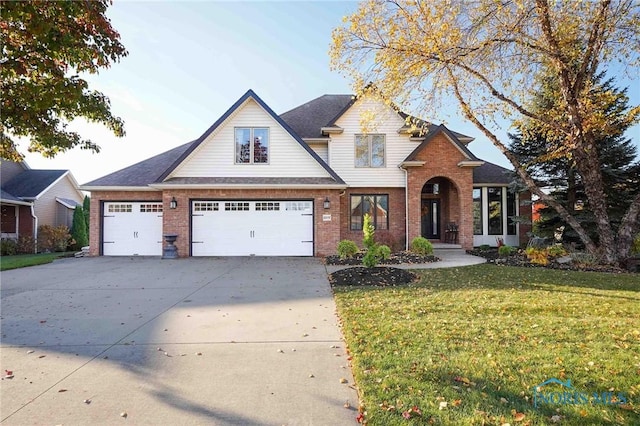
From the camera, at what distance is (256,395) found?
10.2ft

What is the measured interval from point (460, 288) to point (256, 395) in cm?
559

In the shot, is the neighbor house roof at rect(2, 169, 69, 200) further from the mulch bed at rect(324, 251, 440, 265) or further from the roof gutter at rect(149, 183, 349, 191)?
the mulch bed at rect(324, 251, 440, 265)

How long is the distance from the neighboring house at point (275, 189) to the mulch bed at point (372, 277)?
16.8 feet

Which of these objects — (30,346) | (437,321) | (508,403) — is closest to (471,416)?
(508,403)

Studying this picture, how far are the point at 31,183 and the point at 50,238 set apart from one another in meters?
4.77

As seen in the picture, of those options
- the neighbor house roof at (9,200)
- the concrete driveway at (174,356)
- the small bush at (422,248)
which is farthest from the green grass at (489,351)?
the neighbor house roof at (9,200)

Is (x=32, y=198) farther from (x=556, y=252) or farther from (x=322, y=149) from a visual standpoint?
(x=556, y=252)

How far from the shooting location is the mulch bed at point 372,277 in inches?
313

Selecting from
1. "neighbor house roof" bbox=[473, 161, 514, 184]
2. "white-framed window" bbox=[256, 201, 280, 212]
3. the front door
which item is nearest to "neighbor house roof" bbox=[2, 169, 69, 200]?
"white-framed window" bbox=[256, 201, 280, 212]

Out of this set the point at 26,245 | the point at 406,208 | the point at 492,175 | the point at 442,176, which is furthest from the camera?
the point at 26,245

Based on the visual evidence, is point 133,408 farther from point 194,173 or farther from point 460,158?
point 460,158

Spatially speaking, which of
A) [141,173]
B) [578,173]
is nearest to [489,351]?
[578,173]

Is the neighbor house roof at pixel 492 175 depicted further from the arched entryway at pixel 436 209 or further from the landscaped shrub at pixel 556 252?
the landscaped shrub at pixel 556 252

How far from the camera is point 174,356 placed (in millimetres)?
3984
